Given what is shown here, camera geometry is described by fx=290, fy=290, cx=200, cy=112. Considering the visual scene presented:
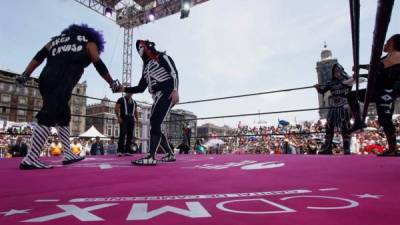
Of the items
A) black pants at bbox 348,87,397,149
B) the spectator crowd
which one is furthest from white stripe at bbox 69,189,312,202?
the spectator crowd

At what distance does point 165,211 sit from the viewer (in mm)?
959

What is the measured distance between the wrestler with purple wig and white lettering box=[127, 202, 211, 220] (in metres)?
1.87

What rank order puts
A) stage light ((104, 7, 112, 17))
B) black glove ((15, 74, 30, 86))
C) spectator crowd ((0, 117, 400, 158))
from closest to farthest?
black glove ((15, 74, 30, 86)) < spectator crowd ((0, 117, 400, 158)) < stage light ((104, 7, 112, 17))

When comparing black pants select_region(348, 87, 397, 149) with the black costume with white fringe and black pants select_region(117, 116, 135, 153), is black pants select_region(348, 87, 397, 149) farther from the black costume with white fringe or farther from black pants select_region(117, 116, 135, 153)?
black pants select_region(117, 116, 135, 153)

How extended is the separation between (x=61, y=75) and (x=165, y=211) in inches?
83.1

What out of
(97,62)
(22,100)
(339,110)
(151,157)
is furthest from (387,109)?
(22,100)

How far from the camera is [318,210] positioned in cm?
94

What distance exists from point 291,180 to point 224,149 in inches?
554

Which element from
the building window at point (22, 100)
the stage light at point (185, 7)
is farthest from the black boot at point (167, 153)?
the building window at point (22, 100)

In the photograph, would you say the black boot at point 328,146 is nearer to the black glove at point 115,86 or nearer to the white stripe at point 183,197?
the black glove at point 115,86

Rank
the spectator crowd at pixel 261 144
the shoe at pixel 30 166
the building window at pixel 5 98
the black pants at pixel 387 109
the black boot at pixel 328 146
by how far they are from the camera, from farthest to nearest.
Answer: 1. the building window at pixel 5 98
2. the spectator crowd at pixel 261 144
3. the black boot at pixel 328 146
4. the black pants at pixel 387 109
5. the shoe at pixel 30 166

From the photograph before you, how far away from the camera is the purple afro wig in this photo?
2.87 m

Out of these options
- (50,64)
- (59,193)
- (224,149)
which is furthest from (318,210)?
(224,149)

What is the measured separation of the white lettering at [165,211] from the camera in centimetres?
89
